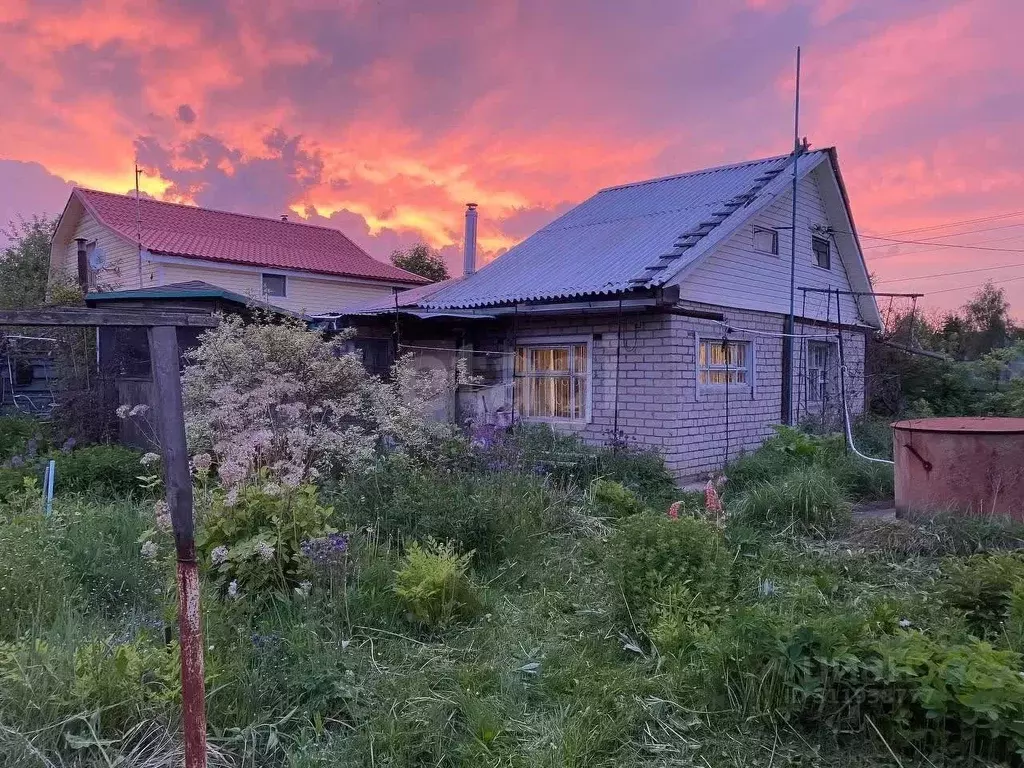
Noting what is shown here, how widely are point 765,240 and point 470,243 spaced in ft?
22.1

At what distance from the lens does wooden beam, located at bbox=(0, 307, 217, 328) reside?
2.26 metres

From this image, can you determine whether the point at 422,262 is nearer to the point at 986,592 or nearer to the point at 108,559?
the point at 108,559

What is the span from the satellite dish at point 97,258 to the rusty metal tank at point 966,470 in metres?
21.8

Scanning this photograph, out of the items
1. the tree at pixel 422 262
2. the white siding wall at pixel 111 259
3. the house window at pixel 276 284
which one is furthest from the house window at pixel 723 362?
the tree at pixel 422 262

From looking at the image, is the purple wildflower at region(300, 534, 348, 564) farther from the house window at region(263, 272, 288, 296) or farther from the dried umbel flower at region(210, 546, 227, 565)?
the house window at region(263, 272, 288, 296)

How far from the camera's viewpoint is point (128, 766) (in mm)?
2506

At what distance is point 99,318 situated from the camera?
229cm

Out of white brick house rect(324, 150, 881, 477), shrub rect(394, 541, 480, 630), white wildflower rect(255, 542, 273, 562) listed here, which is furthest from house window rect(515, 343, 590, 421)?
white wildflower rect(255, 542, 273, 562)

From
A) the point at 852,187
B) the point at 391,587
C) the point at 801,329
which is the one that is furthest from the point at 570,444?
the point at 852,187

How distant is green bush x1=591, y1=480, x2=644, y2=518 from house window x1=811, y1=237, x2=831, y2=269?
28.6 feet

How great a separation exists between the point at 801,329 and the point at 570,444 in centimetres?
603

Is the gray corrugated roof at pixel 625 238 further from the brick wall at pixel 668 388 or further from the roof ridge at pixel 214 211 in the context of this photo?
the roof ridge at pixel 214 211

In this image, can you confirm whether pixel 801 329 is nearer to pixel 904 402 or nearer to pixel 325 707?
pixel 904 402

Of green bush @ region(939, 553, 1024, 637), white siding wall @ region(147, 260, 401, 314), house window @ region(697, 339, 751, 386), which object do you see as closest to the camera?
green bush @ region(939, 553, 1024, 637)
